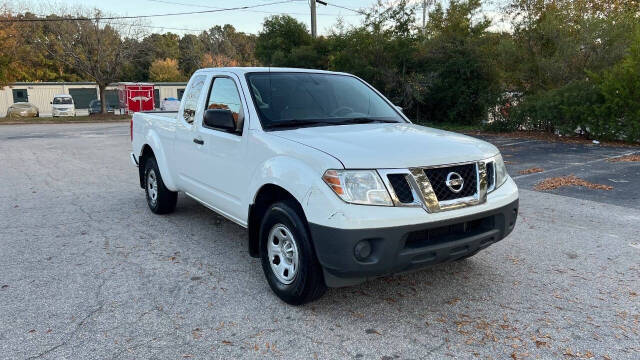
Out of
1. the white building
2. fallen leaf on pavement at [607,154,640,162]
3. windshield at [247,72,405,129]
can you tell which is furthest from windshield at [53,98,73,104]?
windshield at [247,72,405,129]

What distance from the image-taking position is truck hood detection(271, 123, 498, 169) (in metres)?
3.18

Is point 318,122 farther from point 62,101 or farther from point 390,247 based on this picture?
point 62,101

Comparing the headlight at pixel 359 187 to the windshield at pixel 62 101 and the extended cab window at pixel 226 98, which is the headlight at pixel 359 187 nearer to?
the extended cab window at pixel 226 98

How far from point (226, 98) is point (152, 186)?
2398mm

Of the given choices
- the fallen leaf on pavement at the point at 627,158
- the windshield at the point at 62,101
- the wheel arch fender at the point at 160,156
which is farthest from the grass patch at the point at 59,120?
the fallen leaf on pavement at the point at 627,158

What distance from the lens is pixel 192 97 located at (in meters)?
5.27

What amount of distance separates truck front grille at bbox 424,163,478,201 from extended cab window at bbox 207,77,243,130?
1.77m

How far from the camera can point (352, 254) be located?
120 inches

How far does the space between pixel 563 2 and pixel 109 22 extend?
2799 cm

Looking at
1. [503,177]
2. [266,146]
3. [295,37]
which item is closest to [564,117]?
[503,177]

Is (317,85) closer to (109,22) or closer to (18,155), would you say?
(18,155)

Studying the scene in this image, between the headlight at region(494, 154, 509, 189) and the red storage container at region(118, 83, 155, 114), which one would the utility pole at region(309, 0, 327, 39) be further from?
the headlight at region(494, 154, 509, 189)

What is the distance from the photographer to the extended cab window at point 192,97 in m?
5.11

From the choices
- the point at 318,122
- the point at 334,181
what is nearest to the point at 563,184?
the point at 318,122
